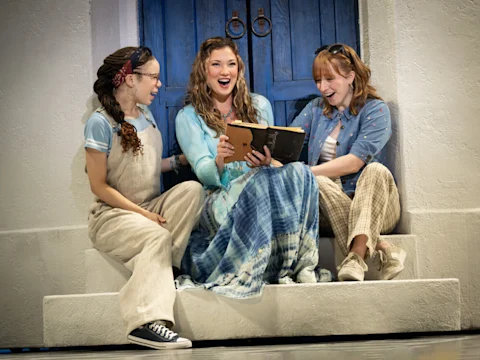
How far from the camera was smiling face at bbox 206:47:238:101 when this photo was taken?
4328 mm

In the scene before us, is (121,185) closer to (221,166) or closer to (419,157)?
(221,166)

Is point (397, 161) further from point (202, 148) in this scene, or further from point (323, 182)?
point (202, 148)

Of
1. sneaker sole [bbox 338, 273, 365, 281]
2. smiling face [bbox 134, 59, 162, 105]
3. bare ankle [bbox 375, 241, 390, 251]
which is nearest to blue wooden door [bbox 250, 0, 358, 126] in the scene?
smiling face [bbox 134, 59, 162, 105]

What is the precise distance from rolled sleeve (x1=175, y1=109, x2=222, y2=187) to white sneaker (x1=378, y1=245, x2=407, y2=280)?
0.92 metres

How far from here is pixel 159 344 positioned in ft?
11.2

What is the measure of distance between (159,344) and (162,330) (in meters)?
0.06

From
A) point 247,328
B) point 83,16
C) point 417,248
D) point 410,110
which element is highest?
point 83,16

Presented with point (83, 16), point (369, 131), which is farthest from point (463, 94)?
point (83, 16)

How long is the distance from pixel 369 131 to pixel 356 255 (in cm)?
78

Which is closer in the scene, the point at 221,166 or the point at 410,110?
the point at 221,166

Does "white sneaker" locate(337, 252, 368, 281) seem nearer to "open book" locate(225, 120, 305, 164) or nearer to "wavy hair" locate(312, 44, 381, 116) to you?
"open book" locate(225, 120, 305, 164)

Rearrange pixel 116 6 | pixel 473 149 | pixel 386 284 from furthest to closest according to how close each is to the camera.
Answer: pixel 116 6
pixel 473 149
pixel 386 284

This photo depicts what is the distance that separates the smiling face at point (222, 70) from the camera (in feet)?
14.2

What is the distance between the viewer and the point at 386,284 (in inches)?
141
